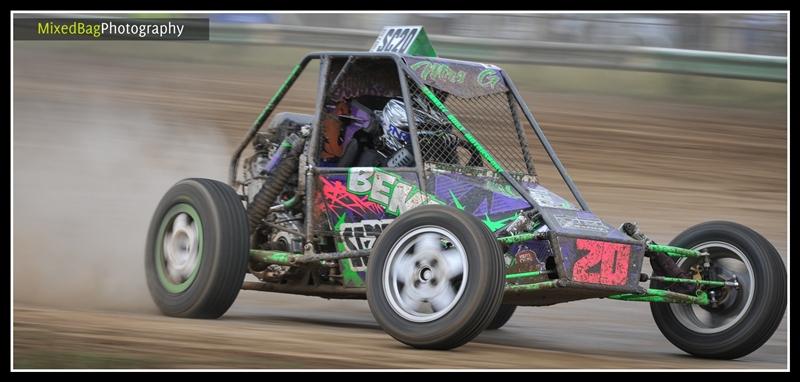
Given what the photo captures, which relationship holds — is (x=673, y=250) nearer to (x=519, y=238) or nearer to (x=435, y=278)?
(x=519, y=238)

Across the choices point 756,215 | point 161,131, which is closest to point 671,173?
point 756,215

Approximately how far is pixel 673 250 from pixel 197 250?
3.12 metres

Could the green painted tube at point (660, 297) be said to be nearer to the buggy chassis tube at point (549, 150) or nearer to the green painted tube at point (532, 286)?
the green painted tube at point (532, 286)

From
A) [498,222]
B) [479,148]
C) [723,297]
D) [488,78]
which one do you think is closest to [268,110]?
[488,78]

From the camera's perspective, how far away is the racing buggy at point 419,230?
23.4ft

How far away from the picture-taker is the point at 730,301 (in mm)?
8172

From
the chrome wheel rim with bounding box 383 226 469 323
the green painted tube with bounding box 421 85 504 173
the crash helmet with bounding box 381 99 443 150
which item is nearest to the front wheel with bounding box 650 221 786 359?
the green painted tube with bounding box 421 85 504 173

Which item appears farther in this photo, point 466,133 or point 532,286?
point 466,133

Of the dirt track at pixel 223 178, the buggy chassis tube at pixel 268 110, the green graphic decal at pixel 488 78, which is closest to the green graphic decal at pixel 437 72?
the green graphic decal at pixel 488 78

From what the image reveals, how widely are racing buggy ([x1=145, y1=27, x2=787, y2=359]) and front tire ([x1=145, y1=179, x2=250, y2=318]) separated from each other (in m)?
0.01

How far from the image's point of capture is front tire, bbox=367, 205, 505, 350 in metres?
6.68

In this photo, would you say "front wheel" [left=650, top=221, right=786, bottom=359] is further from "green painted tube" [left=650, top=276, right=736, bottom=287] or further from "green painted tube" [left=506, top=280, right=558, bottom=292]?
"green painted tube" [left=506, top=280, right=558, bottom=292]

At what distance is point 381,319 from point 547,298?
1137 millimetres
